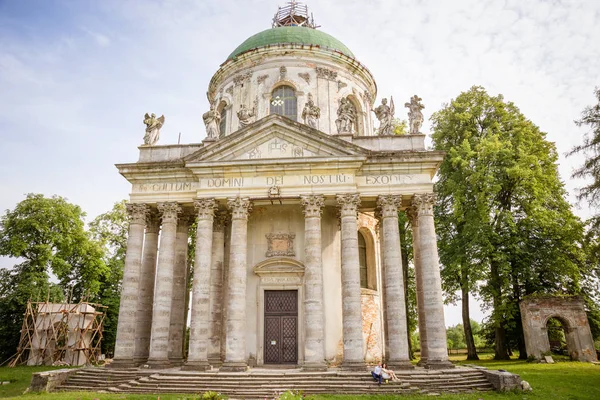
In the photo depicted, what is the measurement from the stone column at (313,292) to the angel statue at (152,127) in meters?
8.95

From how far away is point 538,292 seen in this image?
26.7 meters

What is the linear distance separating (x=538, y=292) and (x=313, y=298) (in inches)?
643

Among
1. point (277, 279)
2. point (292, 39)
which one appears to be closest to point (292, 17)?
point (292, 39)

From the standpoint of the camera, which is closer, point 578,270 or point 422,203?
point 422,203

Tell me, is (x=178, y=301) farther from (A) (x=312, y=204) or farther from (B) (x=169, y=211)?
(A) (x=312, y=204)

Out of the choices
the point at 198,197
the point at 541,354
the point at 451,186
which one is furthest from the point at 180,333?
the point at 541,354

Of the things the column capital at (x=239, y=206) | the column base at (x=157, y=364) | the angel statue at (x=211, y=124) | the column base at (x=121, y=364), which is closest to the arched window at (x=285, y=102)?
the angel statue at (x=211, y=124)

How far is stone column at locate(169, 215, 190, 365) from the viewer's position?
20875mm

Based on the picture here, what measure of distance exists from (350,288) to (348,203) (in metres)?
3.68

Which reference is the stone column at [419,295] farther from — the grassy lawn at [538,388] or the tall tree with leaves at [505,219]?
the tall tree with leaves at [505,219]

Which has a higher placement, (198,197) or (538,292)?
(198,197)

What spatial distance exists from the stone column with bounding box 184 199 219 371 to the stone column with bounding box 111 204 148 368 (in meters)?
2.90

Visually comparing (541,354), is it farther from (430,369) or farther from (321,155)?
(321,155)

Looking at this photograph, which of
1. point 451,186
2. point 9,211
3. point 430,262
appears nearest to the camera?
point 430,262
